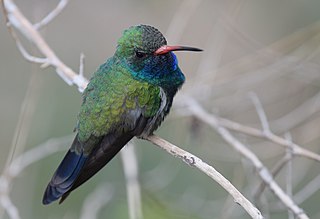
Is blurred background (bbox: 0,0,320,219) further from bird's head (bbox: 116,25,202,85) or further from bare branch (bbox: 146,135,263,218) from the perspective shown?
bare branch (bbox: 146,135,263,218)

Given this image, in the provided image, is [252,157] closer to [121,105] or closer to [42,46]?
[121,105]

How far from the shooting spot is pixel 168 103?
2928 mm

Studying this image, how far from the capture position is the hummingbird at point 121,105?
2.75 m

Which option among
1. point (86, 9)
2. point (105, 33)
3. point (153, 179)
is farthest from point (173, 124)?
point (86, 9)

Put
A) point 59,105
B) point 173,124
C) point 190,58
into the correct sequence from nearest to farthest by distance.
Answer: point 173,124
point 59,105
point 190,58

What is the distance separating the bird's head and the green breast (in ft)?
0.17

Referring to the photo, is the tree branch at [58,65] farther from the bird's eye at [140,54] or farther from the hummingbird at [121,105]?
the bird's eye at [140,54]

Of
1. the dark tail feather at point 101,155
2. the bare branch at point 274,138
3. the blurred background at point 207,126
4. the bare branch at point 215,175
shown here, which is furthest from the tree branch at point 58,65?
the bare branch at point 274,138

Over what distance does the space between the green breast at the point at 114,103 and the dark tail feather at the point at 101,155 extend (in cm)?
4

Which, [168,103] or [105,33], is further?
[105,33]

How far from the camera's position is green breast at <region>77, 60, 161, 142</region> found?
9.23 ft

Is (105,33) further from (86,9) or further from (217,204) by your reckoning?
(217,204)

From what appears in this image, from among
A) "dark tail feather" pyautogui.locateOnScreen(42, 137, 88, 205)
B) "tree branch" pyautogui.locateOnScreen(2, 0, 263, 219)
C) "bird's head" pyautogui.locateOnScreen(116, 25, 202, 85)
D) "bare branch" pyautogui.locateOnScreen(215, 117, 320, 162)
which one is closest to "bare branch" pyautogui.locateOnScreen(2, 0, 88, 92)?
"tree branch" pyautogui.locateOnScreen(2, 0, 263, 219)

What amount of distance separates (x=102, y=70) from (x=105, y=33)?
3.87 meters
